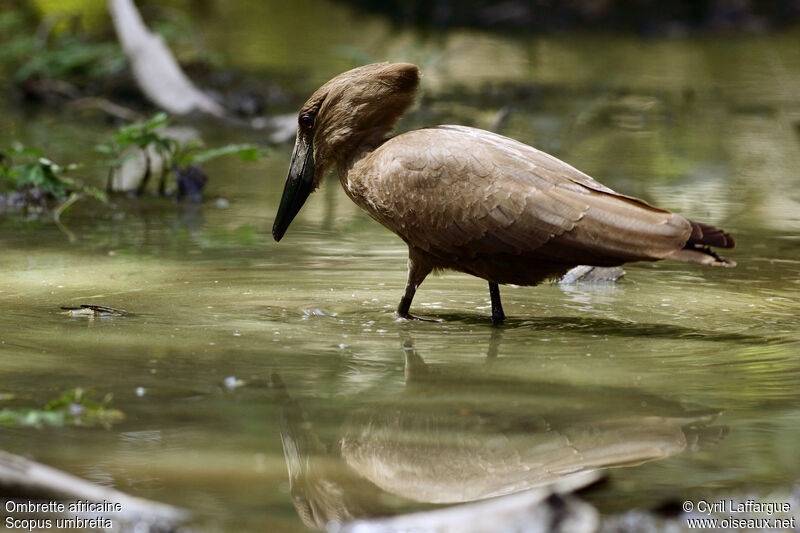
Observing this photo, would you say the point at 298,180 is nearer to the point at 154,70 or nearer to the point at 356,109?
the point at 356,109

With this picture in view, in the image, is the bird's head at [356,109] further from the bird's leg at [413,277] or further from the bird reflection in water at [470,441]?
the bird reflection in water at [470,441]

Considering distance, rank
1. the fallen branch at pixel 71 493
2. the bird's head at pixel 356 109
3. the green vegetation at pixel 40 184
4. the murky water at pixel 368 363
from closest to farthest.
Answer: the fallen branch at pixel 71 493 → the murky water at pixel 368 363 → the bird's head at pixel 356 109 → the green vegetation at pixel 40 184

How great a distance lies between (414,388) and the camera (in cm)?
502

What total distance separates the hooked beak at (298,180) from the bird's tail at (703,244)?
2.15 meters

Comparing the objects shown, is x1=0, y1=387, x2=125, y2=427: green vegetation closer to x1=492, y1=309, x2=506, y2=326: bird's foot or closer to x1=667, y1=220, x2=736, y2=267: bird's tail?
x1=492, y1=309, x2=506, y2=326: bird's foot

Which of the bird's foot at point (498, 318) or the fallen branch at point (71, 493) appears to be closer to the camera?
the fallen branch at point (71, 493)

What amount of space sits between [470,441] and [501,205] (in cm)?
189

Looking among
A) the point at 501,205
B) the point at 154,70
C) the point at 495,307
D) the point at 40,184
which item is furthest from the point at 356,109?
the point at 154,70

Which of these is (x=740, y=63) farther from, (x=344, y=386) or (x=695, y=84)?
(x=344, y=386)

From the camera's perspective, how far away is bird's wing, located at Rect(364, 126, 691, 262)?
5.78 metres

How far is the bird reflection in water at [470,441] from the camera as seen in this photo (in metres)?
3.87

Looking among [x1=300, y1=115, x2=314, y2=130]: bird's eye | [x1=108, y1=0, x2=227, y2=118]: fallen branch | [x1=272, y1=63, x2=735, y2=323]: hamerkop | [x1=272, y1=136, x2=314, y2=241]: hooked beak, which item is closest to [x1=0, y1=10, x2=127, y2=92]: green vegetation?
[x1=108, y1=0, x2=227, y2=118]: fallen branch

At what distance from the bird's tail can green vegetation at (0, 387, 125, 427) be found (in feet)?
8.22

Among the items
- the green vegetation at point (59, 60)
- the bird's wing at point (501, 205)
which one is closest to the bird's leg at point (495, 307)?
the bird's wing at point (501, 205)
